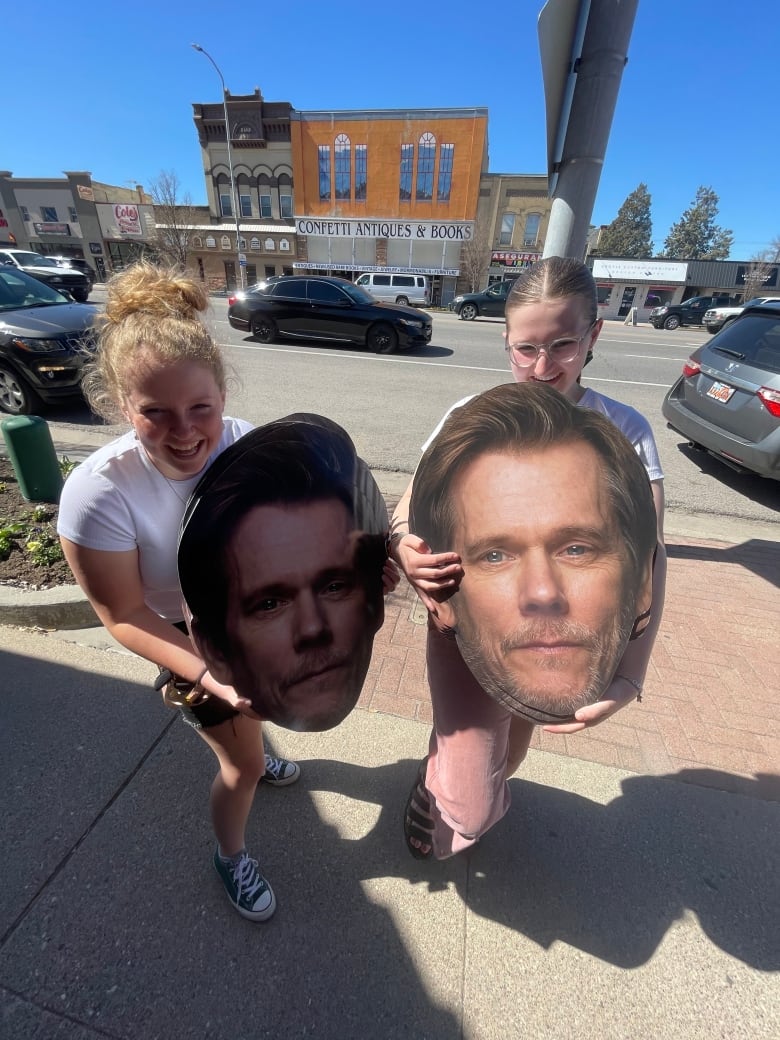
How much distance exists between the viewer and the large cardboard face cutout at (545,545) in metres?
0.97

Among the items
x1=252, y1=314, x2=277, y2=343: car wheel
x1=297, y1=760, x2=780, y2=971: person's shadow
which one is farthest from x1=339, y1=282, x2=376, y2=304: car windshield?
x1=297, y1=760, x2=780, y2=971: person's shadow

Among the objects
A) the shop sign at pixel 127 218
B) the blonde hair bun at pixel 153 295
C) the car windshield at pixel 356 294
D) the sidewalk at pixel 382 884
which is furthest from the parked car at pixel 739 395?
the shop sign at pixel 127 218

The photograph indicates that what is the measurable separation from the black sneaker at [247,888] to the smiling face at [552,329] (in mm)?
1821

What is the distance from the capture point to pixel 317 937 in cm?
159

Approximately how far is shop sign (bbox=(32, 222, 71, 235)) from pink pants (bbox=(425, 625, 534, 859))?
52180 millimetres

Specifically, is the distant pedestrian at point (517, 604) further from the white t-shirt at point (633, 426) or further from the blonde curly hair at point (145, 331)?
the blonde curly hair at point (145, 331)

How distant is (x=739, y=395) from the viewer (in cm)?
427

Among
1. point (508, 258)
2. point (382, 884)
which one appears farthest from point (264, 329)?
point (508, 258)

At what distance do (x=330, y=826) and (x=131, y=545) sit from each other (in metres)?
1.45

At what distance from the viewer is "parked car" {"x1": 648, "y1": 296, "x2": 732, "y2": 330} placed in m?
24.7

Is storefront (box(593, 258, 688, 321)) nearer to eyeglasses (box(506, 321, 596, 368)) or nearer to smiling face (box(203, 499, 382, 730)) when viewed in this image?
eyeglasses (box(506, 321, 596, 368))

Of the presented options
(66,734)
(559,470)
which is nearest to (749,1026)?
(559,470)

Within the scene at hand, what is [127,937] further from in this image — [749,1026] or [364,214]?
[364,214]

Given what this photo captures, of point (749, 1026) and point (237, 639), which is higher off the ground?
point (237, 639)
